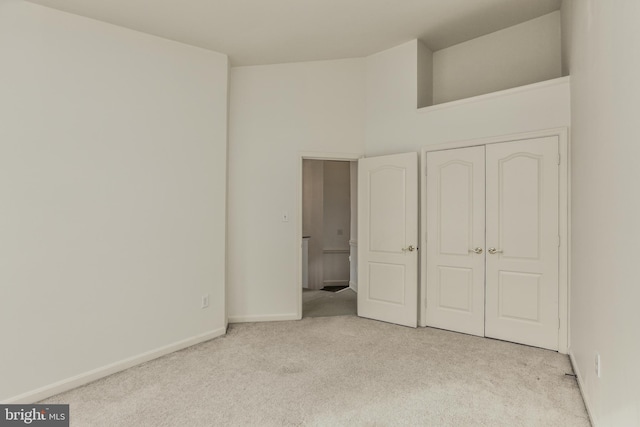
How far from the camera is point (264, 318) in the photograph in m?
4.25

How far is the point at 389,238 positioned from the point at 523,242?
1.37m

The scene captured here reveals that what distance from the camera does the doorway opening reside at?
600 centimetres

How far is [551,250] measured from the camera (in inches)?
128

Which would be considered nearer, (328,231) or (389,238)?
(389,238)

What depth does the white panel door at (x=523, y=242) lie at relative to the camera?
3254 millimetres

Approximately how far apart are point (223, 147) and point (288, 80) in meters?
1.22

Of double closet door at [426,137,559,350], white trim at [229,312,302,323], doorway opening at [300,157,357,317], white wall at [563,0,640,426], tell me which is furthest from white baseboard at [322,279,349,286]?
white wall at [563,0,640,426]

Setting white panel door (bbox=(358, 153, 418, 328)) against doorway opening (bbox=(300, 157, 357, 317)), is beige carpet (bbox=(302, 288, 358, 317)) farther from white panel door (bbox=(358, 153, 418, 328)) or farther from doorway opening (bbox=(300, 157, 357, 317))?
white panel door (bbox=(358, 153, 418, 328))

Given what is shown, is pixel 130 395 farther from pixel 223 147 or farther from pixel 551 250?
pixel 551 250

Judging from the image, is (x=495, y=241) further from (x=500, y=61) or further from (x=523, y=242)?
(x=500, y=61)

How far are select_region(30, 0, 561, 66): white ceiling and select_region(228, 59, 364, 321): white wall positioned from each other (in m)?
0.28

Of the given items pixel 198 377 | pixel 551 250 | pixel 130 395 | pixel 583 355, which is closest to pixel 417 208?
pixel 551 250

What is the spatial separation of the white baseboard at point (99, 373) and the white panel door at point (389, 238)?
1.92m

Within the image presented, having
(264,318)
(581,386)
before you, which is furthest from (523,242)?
(264,318)
